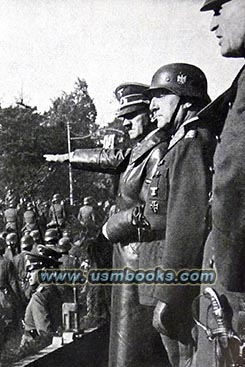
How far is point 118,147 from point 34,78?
37 centimetres

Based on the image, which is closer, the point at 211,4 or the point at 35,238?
the point at 211,4

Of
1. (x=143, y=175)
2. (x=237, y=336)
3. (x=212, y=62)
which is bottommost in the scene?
(x=237, y=336)

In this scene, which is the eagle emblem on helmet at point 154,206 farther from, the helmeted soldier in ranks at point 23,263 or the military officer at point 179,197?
the helmeted soldier in ranks at point 23,263

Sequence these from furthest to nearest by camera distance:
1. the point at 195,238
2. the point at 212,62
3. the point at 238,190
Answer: the point at 212,62, the point at 195,238, the point at 238,190

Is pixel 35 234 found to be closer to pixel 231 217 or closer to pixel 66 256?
pixel 66 256

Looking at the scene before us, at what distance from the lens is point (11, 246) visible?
113 inches

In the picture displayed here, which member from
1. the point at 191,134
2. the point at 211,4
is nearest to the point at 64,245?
the point at 191,134

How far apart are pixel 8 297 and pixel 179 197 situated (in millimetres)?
768

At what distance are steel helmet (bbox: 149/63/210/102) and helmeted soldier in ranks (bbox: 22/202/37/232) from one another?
1.83 feet

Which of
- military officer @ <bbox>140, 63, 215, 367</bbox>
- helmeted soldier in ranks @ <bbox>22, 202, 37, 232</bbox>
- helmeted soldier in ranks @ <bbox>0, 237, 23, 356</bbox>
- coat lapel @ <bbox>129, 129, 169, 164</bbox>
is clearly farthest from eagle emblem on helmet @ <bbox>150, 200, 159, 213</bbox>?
helmeted soldier in ranks @ <bbox>0, 237, 23, 356</bbox>

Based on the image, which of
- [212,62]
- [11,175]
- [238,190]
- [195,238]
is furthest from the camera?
[11,175]

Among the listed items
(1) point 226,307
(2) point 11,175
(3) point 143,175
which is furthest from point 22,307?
(1) point 226,307

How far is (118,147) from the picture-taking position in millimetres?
2758

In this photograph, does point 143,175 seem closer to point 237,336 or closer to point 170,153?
point 170,153
